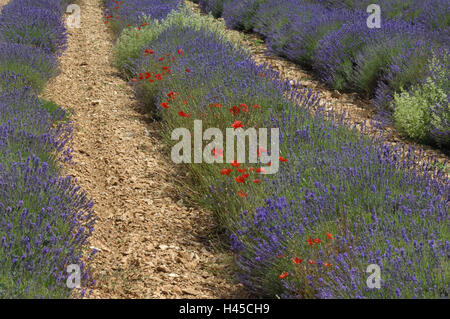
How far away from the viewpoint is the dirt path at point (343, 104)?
16.8ft

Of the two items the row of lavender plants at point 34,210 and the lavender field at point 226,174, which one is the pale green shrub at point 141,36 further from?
the row of lavender plants at point 34,210

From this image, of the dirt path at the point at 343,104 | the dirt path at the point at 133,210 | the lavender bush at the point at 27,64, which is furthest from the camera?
the lavender bush at the point at 27,64

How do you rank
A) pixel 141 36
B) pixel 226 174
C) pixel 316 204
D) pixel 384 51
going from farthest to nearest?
pixel 141 36, pixel 384 51, pixel 226 174, pixel 316 204

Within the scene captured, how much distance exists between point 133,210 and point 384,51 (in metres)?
3.94

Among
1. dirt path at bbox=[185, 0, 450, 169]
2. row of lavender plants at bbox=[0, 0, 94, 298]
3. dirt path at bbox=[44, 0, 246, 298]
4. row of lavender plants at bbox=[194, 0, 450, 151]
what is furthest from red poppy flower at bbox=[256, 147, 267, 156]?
row of lavender plants at bbox=[194, 0, 450, 151]

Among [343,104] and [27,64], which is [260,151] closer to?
[343,104]

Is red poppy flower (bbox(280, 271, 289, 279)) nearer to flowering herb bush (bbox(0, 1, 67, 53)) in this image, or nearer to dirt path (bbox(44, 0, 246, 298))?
dirt path (bbox(44, 0, 246, 298))

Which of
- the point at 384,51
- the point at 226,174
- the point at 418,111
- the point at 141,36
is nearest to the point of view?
the point at 226,174

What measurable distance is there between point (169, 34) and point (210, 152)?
335 centimetres

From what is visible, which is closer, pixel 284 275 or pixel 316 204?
pixel 284 275

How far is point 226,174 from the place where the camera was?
3662 millimetres

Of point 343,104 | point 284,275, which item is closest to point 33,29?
point 343,104

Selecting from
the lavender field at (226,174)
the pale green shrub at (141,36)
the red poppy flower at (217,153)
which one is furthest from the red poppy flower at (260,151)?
the pale green shrub at (141,36)

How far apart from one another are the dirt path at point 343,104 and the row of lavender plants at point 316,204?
0.55m
